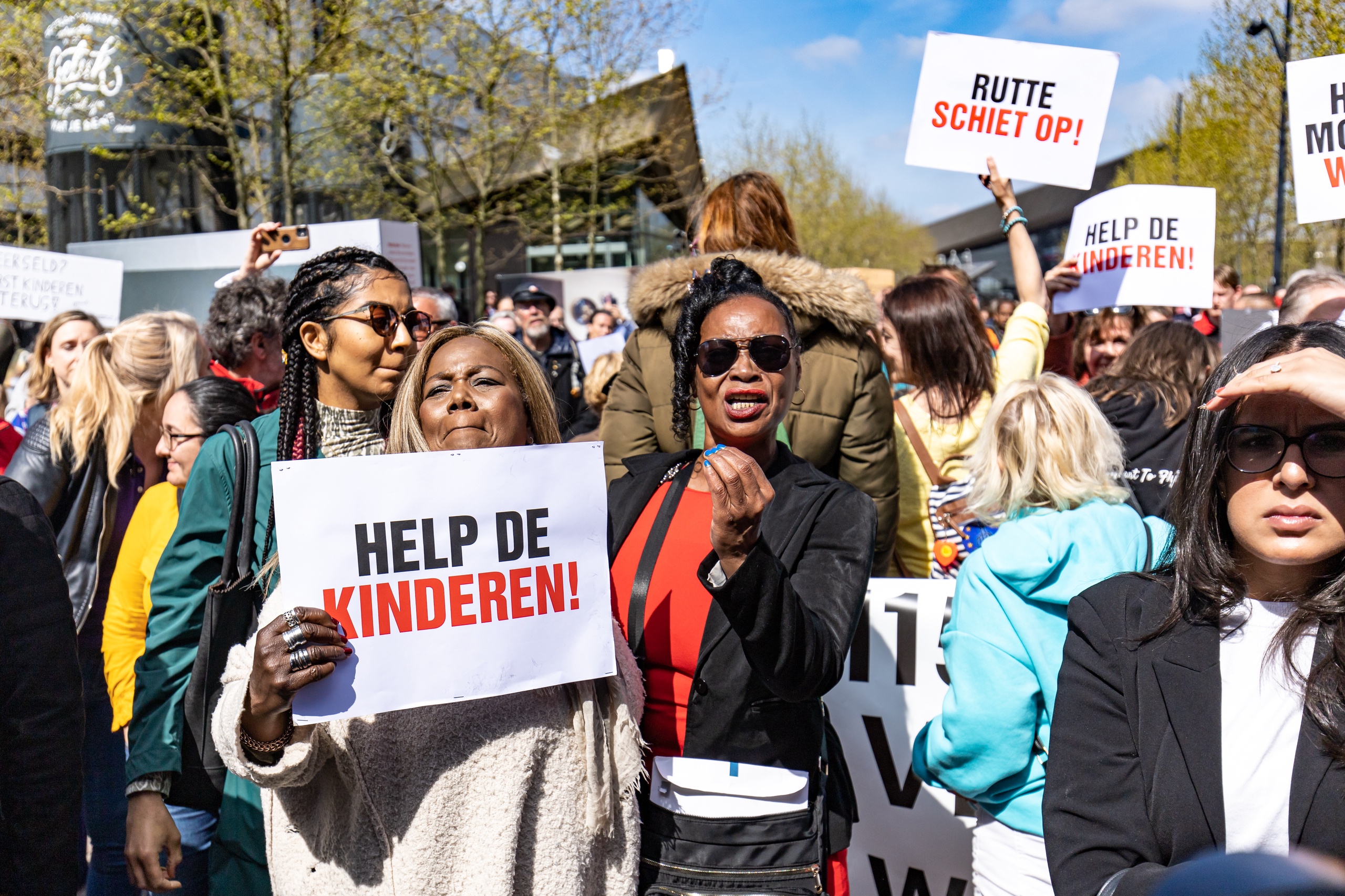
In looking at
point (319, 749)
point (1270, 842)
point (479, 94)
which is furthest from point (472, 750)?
point (479, 94)

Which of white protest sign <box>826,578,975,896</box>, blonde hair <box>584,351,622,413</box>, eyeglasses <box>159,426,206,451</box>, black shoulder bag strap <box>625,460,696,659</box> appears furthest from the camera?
blonde hair <box>584,351,622,413</box>

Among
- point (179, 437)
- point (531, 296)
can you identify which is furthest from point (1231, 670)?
point (531, 296)

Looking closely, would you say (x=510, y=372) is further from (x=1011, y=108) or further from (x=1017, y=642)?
(x=1011, y=108)

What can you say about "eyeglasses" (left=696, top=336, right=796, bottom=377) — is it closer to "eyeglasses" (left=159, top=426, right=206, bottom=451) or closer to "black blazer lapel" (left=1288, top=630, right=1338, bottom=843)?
"black blazer lapel" (left=1288, top=630, right=1338, bottom=843)

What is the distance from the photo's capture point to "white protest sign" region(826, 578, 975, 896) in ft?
10.9

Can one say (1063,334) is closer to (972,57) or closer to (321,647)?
(972,57)

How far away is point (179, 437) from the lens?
304 centimetres

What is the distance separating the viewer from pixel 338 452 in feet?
8.29

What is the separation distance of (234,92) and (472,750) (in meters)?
16.5

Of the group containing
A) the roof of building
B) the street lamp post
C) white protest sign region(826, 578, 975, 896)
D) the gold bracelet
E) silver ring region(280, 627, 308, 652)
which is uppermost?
the roof of building

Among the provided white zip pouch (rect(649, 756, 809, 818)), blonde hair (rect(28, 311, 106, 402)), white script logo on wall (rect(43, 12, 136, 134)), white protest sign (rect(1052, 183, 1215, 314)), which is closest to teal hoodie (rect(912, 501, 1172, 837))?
white zip pouch (rect(649, 756, 809, 818))

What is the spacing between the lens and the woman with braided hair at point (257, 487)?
2328 millimetres

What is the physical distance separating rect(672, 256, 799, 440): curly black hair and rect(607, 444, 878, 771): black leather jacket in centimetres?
37

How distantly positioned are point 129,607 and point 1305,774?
3.00m
